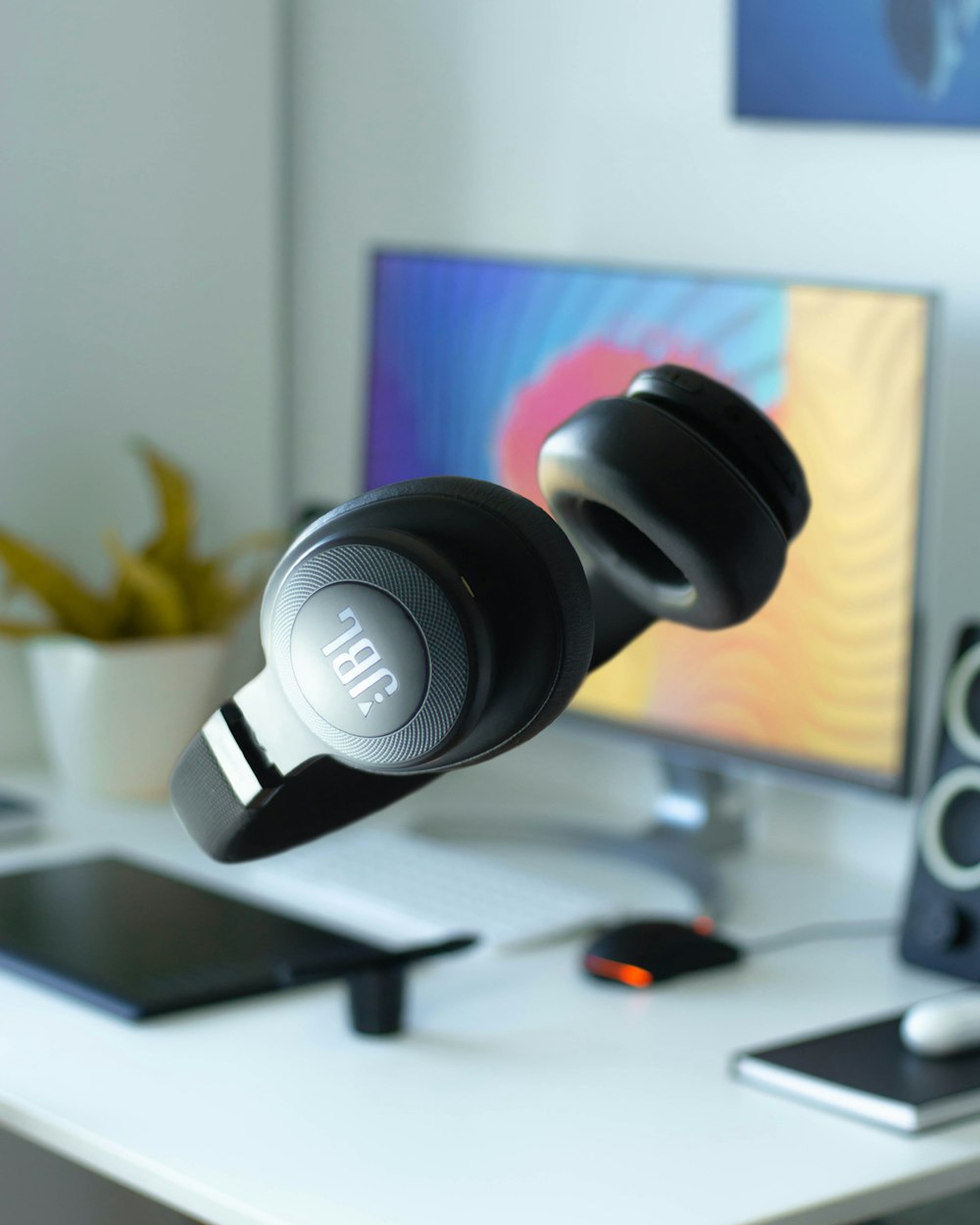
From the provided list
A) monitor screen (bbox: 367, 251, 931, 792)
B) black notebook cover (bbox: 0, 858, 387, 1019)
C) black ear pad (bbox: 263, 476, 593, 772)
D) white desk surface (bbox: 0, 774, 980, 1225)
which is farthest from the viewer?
monitor screen (bbox: 367, 251, 931, 792)

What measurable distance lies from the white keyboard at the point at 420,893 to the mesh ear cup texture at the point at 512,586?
2.63 ft

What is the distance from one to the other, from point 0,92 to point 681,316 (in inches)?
27.8

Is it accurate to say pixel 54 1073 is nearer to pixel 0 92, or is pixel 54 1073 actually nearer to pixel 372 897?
pixel 372 897

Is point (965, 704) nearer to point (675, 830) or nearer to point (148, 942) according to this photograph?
point (675, 830)

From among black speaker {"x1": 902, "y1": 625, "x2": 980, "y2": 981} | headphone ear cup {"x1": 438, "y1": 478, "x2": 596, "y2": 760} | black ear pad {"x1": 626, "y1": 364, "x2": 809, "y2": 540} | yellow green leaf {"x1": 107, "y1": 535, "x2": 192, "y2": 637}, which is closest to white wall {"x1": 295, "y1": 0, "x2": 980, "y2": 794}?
black speaker {"x1": 902, "y1": 625, "x2": 980, "y2": 981}

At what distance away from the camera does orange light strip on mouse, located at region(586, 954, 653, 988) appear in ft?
4.10

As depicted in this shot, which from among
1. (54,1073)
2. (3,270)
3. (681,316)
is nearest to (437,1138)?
(54,1073)

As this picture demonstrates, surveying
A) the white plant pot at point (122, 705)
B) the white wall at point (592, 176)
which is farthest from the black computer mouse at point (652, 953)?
the white plant pot at point (122, 705)

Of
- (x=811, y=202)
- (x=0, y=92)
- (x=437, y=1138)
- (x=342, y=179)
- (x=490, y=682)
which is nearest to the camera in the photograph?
(x=490, y=682)

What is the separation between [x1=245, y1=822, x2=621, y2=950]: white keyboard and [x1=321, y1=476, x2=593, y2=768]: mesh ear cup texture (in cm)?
80

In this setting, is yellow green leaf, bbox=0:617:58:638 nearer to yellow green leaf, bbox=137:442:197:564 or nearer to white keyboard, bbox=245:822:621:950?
yellow green leaf, bbox=137:442:197:564

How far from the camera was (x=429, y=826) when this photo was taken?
64.9 inches

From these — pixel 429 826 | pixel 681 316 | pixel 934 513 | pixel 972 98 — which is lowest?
pixel 429 826

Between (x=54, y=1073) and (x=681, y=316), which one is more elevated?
(x=681, y=316)
